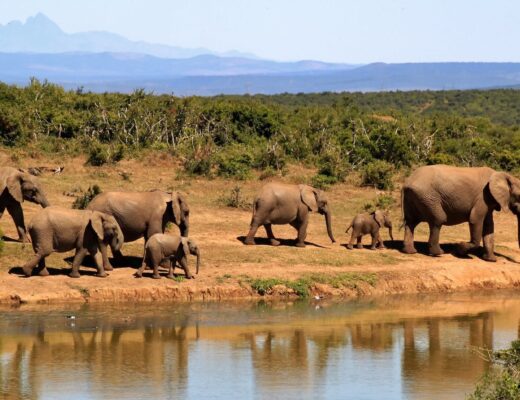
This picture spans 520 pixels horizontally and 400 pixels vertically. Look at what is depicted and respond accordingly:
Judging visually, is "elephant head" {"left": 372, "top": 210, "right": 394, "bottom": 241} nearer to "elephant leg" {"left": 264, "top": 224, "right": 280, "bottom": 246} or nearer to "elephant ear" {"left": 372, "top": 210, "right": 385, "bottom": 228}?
"elephant ear" {"left": 372, "top": 210, "right": 385, "bottom": 228}

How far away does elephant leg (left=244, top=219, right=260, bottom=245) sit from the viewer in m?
27.3

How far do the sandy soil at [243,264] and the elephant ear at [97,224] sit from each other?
90cm

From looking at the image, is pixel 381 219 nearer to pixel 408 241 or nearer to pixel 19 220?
pixel 408 241

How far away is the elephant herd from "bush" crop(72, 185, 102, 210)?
3.02 metres

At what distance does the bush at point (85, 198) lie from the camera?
29219 millimetres

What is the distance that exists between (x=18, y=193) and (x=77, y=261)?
10.6 ft

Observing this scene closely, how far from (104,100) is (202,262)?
60.9 ft

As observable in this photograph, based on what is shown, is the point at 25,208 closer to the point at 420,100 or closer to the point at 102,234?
the point at 102,234

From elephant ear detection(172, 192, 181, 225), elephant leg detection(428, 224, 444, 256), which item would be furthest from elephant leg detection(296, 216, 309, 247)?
elephant ear detection(172, 192, 181, 225)

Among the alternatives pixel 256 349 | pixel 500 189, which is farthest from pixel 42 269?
pixel 500 189

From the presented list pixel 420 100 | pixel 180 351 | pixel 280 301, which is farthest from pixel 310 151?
pixel 420 100

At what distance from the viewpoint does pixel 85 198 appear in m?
29.4

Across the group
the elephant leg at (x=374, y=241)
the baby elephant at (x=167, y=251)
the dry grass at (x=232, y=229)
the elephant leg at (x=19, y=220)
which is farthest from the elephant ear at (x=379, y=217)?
the elephant leg at (x=19, y=220)

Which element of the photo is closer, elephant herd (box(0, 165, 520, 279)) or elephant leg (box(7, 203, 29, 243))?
elephant herd (box(0, 165, 520, 279))
